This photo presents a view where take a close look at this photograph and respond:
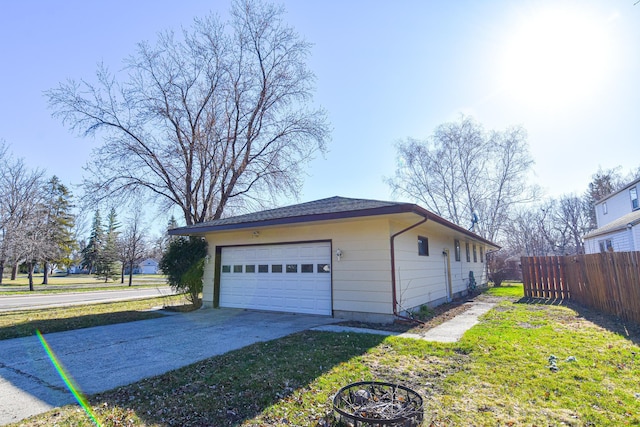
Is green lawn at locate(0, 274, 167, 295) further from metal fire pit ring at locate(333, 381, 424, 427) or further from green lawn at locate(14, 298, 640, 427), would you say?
metal fire pit ring at locate(333, 381, 424, 427)

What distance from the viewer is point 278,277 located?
9.20 m

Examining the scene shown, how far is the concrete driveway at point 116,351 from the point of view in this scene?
3.53 m

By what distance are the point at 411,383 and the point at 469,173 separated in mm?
23167

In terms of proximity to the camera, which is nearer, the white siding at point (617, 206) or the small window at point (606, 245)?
the small window at point (606, 245)

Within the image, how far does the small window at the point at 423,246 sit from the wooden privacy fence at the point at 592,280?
4.31m

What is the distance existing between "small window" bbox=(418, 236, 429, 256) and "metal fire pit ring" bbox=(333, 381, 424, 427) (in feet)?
22.4

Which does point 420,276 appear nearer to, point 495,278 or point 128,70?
point 495,278

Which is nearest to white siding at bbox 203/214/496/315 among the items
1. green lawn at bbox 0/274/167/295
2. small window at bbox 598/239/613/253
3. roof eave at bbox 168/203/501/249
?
roof eave at bbox 168/203/501/249

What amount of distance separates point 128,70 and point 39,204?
14.5 metres

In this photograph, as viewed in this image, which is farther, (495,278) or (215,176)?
(495,278)

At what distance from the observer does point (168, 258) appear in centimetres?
1092

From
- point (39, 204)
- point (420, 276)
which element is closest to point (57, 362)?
point (420, 276)

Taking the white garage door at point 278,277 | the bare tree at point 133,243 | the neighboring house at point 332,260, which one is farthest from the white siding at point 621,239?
the bare tree at point 133,243

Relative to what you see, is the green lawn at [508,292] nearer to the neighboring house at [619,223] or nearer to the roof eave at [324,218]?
the neighboring house at [619,223]
